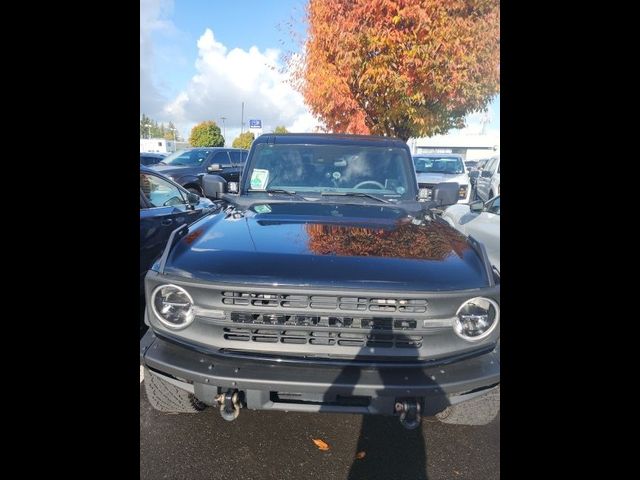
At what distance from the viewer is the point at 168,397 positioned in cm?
218

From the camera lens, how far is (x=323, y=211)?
2.91 meters

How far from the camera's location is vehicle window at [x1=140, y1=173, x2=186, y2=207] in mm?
4459

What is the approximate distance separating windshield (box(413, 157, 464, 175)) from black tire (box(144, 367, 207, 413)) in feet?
35.9

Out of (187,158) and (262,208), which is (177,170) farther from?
(262,208)

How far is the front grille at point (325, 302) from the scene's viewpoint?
189cm

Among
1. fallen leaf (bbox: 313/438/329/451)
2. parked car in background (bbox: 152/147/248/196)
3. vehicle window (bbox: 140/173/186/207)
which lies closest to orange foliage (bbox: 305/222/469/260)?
fallen leaf (bbox: 313/438/329/451)

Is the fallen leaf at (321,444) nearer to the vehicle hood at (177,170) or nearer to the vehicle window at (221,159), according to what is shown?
the vehicle hood at (177,170)

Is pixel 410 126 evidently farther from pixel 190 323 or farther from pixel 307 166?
pixel 190 323

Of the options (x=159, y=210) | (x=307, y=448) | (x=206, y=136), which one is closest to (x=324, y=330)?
(x=307, y=448)

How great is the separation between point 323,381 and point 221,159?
1129 centimetres

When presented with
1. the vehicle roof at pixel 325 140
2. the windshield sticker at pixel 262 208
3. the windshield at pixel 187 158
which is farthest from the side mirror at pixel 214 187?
the windshield at pixel 187 158

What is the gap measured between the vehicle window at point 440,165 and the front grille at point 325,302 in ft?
35.3

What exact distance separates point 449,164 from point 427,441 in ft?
36.3

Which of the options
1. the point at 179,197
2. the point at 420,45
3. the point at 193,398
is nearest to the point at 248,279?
the point at 193,398
